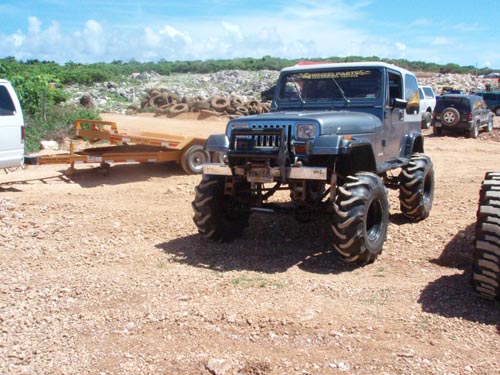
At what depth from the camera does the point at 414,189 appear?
7387 millimetres

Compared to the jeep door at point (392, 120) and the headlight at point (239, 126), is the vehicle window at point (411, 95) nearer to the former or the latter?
the jeep door at point (392, 120)

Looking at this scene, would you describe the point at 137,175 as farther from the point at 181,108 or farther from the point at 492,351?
the point at 181,108

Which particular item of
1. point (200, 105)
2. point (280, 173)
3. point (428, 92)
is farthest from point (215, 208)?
point (428, 92)

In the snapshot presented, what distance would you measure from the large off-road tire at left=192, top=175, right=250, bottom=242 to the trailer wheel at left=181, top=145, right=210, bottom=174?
439 cm

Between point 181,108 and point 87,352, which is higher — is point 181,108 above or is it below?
above

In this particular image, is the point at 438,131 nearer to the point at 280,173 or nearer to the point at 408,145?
the point at 408,145

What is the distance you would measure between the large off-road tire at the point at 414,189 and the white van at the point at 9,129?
6167mm

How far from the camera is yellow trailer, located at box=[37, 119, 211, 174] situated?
10281mm

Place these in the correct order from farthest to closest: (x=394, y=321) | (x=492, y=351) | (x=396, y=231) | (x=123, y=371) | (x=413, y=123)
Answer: (x=413, y=123) < (x=396, y=231) < (x=394, y=321) < (x=492, y=351) < (x=123, y=371)

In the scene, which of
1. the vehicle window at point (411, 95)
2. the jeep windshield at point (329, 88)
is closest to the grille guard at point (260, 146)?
A: the jeep windshield at point (329, 88)

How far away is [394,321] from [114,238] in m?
3.79

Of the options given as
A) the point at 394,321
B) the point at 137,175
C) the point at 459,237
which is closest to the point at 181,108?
the point at 137,175

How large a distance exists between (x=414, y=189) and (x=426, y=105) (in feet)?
54.6

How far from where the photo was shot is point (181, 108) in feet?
75.5
